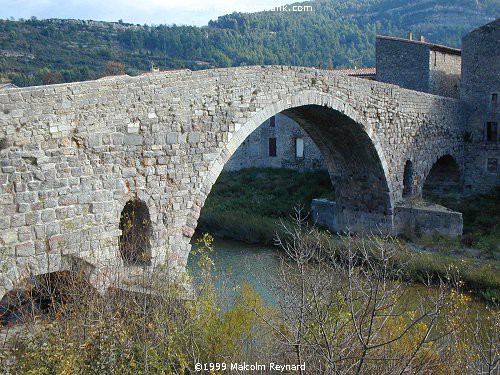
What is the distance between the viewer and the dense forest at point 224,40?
29125mm

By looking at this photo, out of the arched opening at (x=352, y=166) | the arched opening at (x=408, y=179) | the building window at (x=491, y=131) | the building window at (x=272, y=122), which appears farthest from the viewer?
the building window at (x=272, y=122)

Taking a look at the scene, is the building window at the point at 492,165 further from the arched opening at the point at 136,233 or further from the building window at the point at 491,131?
the arched opening at the point at 136,233

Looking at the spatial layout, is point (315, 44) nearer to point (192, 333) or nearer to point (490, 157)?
point (490, 157)

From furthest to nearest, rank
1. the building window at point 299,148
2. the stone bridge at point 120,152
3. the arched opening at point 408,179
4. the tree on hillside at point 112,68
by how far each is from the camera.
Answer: the tree on hillside at point 112,68 < the building window at point 299,148 < the arched opening at point 408,179 < the stone bridge at point 120,152

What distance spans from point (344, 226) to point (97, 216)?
31.4 feet

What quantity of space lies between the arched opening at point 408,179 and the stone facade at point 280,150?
18.2 ft

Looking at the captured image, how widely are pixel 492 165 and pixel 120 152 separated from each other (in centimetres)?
1310

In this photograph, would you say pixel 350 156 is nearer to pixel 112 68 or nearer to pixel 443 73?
pixel 443 73

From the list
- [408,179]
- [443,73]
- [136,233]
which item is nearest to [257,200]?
[408,179]

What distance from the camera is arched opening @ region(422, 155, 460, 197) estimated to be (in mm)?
17953

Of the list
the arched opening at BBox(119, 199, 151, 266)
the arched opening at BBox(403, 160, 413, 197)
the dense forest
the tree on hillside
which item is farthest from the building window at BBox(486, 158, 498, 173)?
the tree on hillside

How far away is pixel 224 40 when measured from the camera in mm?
44438

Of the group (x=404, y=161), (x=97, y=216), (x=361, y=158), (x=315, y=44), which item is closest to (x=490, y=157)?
(x=404, y=161)

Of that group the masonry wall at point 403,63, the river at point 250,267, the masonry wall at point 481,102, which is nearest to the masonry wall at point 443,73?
the masonry wall at point 403,63
